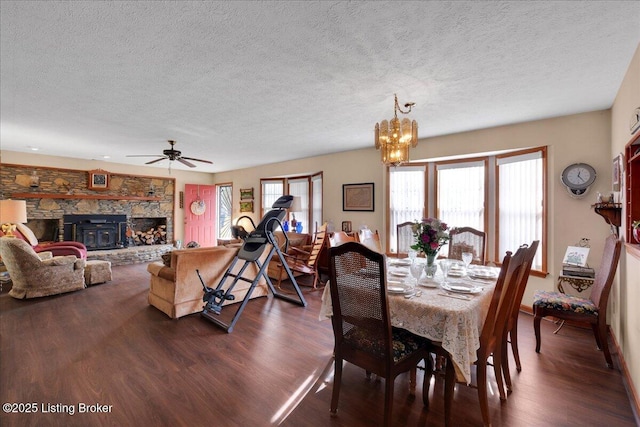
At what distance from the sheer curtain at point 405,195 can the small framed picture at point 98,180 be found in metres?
6.73

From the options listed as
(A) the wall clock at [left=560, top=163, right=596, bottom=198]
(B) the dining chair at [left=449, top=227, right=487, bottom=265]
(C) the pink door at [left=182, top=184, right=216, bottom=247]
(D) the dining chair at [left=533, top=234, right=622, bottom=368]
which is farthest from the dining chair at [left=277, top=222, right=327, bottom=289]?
(C) the pink door at [left=182, top=184, right=216, bottom=247]

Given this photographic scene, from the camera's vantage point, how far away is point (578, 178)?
10.9 ft

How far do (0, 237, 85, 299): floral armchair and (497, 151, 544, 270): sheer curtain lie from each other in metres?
6.61

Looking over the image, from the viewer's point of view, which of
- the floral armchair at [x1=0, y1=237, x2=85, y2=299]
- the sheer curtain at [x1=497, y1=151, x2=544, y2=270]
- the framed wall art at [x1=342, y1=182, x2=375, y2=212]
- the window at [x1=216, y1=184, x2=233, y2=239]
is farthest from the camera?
the window at [x1=216, y1=184, x2=233, y2=239]

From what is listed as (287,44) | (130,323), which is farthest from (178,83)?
(130,323)

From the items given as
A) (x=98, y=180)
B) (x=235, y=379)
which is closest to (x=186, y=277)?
(x=235, y=379)

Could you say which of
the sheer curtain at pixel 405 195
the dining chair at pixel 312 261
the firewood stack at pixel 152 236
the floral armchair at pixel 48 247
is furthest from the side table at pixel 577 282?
the firewood stack at pixel 152 236

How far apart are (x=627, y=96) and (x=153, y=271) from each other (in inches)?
210

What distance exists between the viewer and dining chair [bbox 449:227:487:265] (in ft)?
10.7

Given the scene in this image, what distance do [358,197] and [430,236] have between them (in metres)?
3.27

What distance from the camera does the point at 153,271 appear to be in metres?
3.80

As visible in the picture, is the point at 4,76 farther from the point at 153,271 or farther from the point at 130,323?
the point at 130,323

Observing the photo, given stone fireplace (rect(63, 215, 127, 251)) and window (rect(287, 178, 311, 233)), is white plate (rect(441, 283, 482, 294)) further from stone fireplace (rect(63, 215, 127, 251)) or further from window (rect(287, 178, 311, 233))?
stone fireplace (rect(63, 215, 127, 251))

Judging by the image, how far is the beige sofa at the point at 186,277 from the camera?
3.49m
